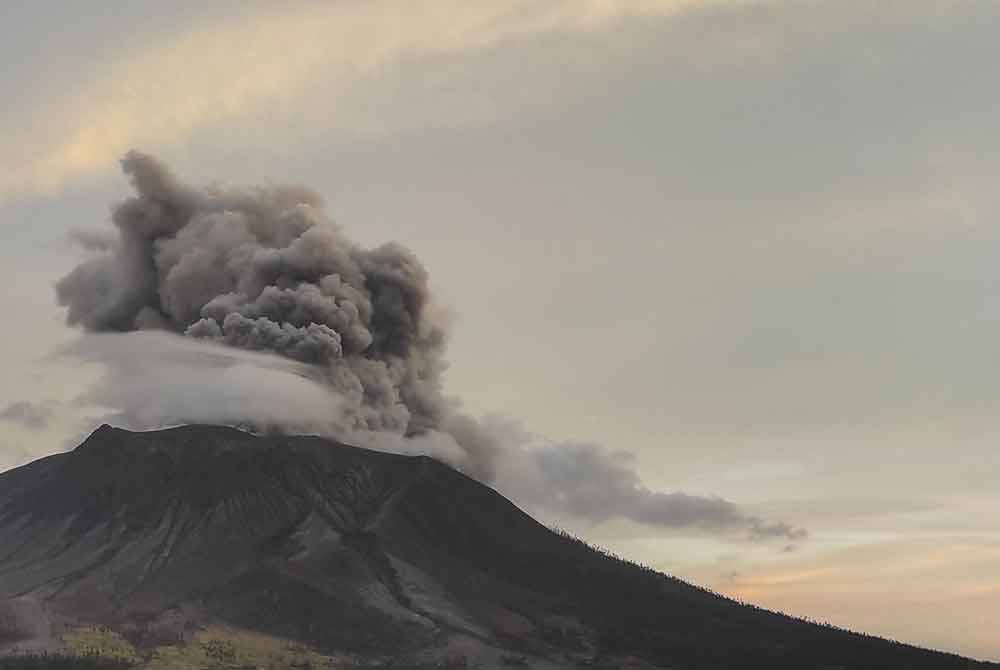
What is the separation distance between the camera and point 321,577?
124 m

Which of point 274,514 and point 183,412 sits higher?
point 183,412

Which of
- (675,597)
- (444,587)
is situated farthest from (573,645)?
(675,597)

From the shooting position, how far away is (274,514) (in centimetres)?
13800

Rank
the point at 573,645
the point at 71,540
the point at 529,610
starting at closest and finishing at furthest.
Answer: the point at 573,645 < the point at 529,610 < the point at 71,540

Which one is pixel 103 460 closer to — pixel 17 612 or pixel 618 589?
pixel 17 612

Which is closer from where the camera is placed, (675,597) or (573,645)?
(573,645)

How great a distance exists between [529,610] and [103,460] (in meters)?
62.5

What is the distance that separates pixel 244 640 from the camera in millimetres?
109188

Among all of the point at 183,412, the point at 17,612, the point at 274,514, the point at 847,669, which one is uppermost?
the point at 183,412

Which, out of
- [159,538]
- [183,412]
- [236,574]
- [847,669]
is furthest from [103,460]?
[847,669]

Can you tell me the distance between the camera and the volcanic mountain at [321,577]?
4360 inches

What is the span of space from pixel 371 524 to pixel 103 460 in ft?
128

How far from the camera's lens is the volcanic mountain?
11075 cm

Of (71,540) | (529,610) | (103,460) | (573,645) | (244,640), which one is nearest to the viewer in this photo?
(244,640)
